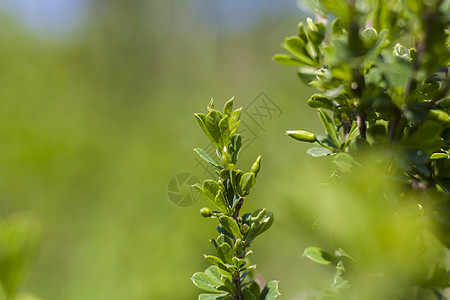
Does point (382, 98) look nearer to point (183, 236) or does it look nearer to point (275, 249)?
point (183, 236)

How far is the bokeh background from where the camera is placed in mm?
1100

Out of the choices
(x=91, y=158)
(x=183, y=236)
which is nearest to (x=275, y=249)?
(x=183, y=236)

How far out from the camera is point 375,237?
0.51ft

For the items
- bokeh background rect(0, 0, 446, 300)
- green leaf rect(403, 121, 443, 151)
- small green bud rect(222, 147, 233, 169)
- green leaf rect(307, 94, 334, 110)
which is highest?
bokeh background rect(0, 0, 446, 300)

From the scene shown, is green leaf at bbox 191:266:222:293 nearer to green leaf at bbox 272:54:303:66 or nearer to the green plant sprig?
the green plant sprig

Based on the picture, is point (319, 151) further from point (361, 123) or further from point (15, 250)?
point (15, 250)

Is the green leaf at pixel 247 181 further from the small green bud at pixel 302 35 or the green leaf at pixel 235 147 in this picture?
the small green bud at pixel 302 35

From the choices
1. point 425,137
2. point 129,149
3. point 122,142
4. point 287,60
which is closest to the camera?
point 425,137

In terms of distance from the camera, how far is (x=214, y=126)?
261mm

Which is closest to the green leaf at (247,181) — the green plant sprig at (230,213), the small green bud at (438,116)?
the green plant sprig at (230,213)

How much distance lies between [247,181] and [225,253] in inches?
2.0

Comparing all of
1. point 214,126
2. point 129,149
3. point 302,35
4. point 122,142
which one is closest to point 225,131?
point 214,126

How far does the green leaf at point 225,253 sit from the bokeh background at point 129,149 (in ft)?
0.14

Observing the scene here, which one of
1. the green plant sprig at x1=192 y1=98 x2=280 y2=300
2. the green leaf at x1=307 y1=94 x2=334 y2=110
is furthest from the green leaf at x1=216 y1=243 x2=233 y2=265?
the green leaf at x1=307 y1=94 x2=334 y2=110
